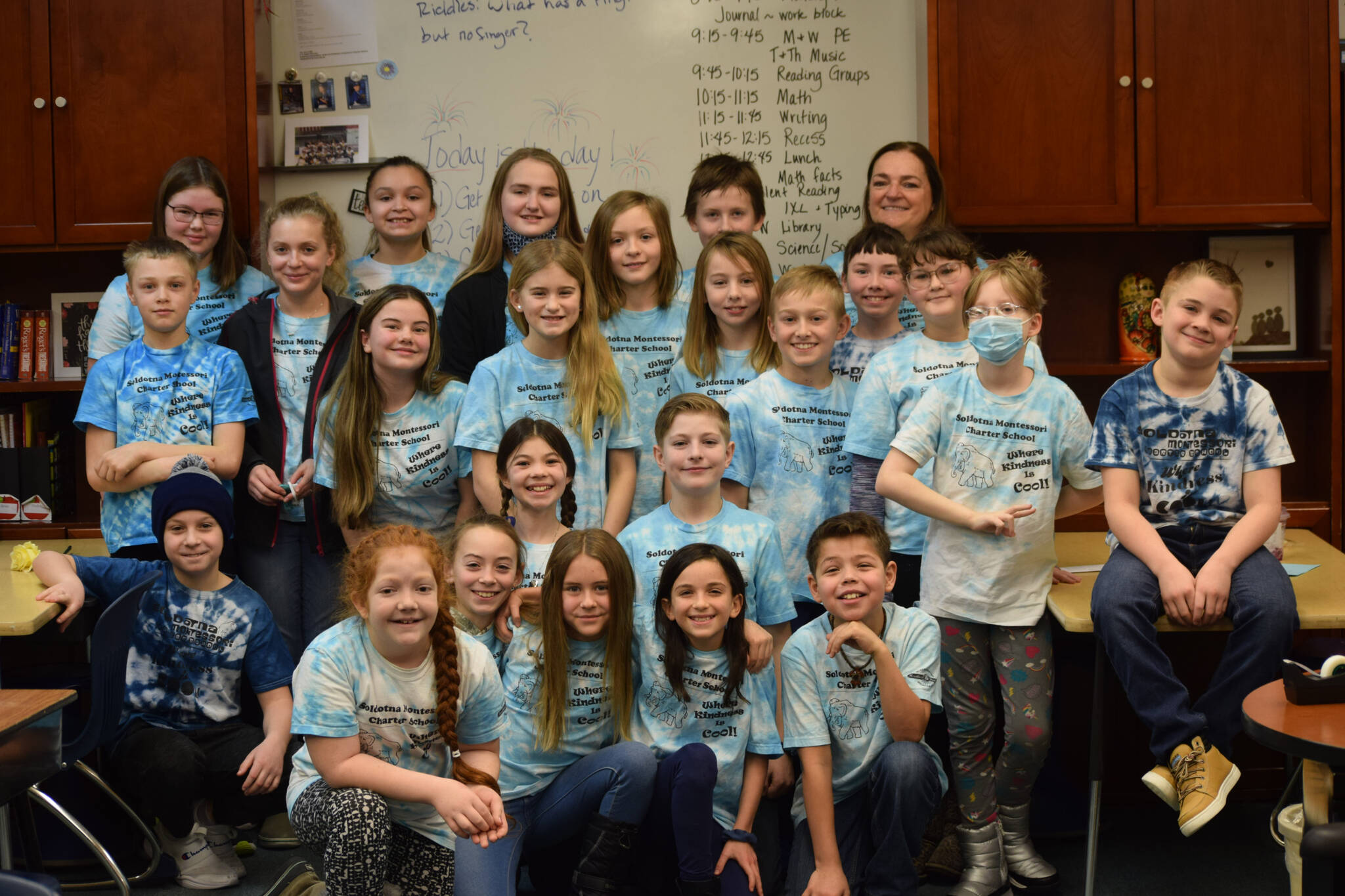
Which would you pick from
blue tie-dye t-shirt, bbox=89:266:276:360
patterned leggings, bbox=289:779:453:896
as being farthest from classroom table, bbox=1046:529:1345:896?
blue tie-dye t-shirt, bbox=89:266:276:360

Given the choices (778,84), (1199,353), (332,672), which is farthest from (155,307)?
(1199,353)

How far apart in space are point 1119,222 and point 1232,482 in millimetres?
1295

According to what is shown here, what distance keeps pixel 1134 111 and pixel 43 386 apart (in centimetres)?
342

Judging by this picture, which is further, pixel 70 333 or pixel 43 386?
pixel 70 333

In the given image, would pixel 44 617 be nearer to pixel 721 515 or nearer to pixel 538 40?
pixel 721 515

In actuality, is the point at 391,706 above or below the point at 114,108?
below

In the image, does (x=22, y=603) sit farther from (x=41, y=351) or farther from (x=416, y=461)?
(x=41, y=351)

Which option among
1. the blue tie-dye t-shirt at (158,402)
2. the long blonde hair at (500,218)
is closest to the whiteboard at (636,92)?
the long blonde hair at (500,218)

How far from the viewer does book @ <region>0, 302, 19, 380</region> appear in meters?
3.88

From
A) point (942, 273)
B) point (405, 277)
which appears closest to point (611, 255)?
point (405, 277)

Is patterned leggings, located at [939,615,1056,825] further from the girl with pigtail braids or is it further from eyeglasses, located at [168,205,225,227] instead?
eyeglasses, located at [168,205,225,227]

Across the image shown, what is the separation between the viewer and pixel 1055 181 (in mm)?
3623

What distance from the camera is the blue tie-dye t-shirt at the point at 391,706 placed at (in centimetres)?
215

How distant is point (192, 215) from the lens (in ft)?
11.6
